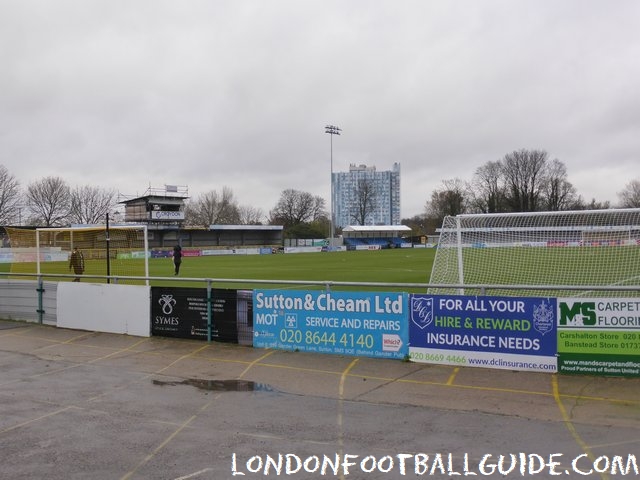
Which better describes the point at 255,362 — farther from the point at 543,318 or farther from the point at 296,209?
the point at 296,209

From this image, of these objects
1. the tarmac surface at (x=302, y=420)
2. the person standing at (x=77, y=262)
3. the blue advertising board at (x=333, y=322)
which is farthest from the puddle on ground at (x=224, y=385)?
the person standing at (x=77, y=262)

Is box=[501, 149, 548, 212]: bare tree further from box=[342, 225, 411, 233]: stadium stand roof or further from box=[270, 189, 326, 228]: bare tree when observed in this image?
box=[270, 189, 326, 228]: bare tree

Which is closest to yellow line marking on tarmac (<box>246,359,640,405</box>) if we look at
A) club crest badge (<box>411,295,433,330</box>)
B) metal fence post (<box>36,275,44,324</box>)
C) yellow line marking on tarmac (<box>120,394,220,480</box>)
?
club crest badge (<box>411,295,433,330</box>)

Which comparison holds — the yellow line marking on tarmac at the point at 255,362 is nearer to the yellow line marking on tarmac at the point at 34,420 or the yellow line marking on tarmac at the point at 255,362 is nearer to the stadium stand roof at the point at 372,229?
the yellow line marking on tarmac at the point at 34,420

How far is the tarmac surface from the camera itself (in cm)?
499

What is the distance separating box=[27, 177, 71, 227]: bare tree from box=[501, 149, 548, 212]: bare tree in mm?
81159

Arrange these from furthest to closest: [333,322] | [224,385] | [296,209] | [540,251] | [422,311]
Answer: [296,209], [540,251], [333,322], [422,311], [224,385]

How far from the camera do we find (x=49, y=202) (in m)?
87.9

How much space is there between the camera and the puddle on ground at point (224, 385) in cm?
800

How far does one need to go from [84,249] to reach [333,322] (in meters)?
11.2

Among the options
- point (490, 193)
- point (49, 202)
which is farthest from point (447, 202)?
point (49, 202)

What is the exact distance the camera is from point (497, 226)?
16797mm

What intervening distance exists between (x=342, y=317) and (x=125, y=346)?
491 cm

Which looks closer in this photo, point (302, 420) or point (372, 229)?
point (302, 420)
